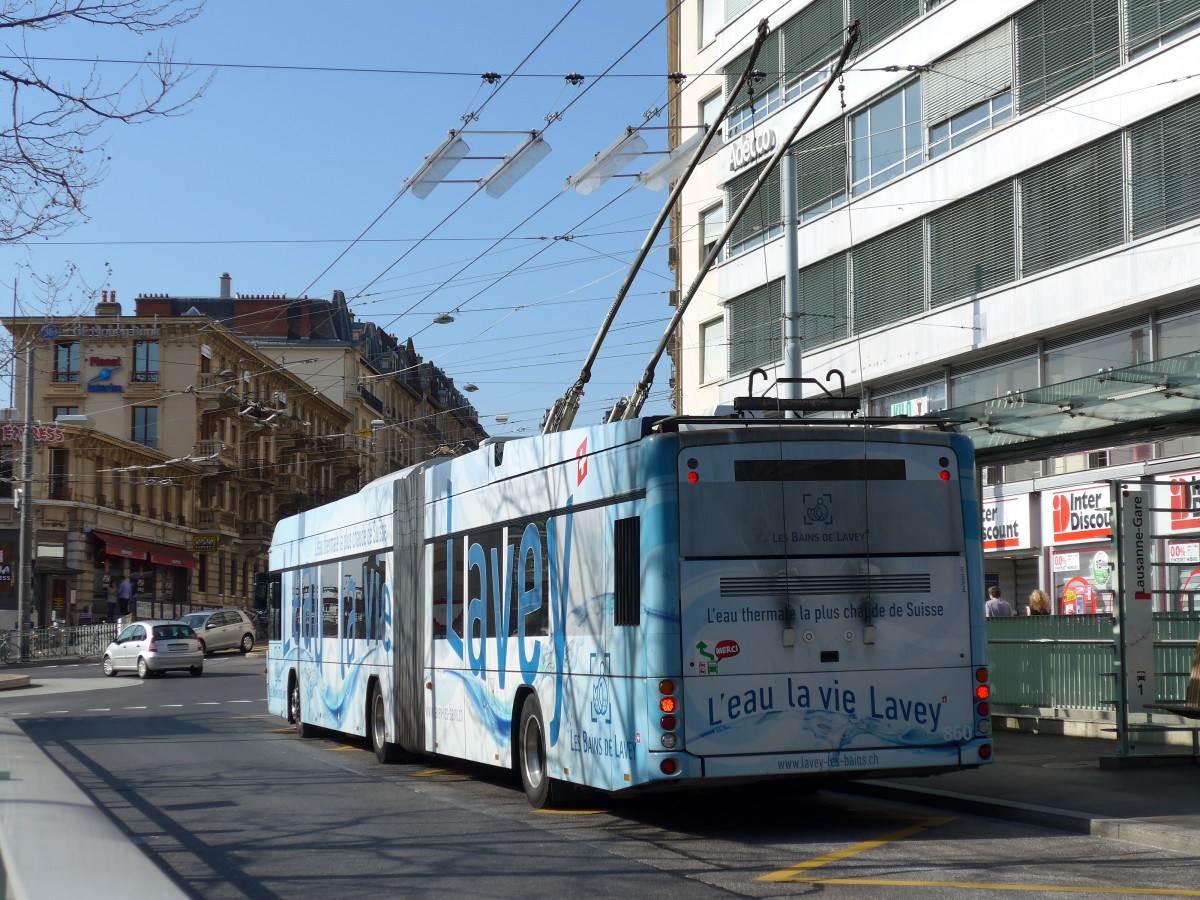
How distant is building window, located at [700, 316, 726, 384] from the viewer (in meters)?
38.5

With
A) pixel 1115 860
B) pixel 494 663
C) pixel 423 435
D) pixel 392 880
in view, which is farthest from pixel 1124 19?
pixel 423 435

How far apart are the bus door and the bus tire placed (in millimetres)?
2372

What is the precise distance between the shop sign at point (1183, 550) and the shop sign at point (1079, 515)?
2.69 m

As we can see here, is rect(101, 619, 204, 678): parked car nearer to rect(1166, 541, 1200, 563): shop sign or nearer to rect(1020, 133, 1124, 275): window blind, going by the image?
rect(1020, 133, 1124, 275): window blind

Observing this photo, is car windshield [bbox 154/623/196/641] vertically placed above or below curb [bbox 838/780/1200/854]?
above

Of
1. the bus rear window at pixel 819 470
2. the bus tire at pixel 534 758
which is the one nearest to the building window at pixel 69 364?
the bus tire at pixel 534 758

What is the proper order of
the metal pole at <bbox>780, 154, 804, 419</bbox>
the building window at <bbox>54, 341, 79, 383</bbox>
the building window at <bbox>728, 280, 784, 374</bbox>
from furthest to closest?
the building window at <bbox>54, 341, 79, 383</bbox>
the building window at <bbox>728, 280, 784, 374</bbox>
the metal pole at <bbox>780, 154, 804, 419</bbox>

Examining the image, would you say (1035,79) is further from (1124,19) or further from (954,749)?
(954,749)

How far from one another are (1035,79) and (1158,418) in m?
13.0

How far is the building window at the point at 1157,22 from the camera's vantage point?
2308 centimetres

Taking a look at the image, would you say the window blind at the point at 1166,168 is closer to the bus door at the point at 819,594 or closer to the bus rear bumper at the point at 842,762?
the bus door at the point at 819,594

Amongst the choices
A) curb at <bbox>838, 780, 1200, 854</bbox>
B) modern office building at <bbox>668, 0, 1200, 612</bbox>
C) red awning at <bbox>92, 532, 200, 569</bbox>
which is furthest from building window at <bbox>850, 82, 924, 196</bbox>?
→ red awning at <bbox>92, 532, 200, 569</bbox>

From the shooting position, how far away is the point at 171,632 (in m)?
44.6

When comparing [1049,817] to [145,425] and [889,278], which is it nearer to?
[889,278]
